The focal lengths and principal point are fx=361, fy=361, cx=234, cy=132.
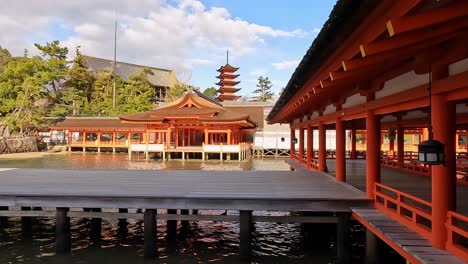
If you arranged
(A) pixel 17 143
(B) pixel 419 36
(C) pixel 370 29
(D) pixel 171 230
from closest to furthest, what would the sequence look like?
(C) pixel 370 29 < (B) pixel 419 36 < (D) pixel 171 230 < (A) pixel 17 143

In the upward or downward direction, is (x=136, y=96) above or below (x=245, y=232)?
above

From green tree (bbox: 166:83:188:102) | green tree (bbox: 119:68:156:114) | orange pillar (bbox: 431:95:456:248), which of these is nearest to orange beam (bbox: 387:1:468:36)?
orange pillar (bbox: 431:95:456:248)

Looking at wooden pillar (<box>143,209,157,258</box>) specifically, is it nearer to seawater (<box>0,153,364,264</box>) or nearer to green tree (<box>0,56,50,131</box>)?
seawater (<box>0,153,364,264</box>)

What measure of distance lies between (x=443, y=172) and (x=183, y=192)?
514cm

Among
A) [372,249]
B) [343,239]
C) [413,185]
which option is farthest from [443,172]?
[413,185]

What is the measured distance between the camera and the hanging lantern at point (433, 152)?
421 cm

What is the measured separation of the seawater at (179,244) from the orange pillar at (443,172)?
333 cm

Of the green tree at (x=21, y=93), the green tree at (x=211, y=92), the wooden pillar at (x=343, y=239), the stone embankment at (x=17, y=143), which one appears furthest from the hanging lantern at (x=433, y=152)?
the green tree at (x=211, y=92)

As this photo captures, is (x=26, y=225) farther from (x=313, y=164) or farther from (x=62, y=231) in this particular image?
(x=313, y=164)

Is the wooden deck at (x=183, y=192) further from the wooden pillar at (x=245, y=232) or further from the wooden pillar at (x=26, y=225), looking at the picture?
the wooden pillar at (x=26, y=225)

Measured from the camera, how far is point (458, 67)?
164 inches

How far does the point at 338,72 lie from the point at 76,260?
6.32 metres

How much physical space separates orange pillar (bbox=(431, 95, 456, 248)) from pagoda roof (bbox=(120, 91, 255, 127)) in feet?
88.6

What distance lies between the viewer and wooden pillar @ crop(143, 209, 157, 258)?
24.0ft
